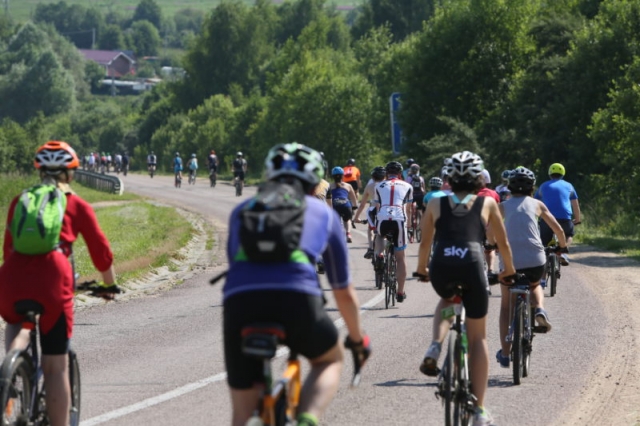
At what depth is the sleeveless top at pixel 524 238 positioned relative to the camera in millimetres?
10898

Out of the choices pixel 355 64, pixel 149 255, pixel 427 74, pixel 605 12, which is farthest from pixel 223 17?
pixel 149 255

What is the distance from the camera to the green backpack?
21.9ft

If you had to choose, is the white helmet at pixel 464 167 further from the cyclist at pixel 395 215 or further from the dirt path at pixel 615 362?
the cyclist at pixel 395 215

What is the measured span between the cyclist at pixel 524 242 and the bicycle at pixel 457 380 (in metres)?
2.96

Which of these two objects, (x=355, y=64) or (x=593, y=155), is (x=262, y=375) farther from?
(x=355, y=64)

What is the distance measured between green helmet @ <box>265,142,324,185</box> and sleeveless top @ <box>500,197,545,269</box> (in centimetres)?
550

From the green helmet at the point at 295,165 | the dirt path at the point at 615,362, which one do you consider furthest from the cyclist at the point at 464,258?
the green helmet at the point at 295,165

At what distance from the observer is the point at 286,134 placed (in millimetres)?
72875

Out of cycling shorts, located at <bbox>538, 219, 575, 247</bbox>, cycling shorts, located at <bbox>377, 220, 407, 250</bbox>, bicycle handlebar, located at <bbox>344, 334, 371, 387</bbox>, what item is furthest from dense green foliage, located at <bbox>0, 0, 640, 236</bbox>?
bicycle handlebar, located at <bbox>344, 334, 371, 387</bbox>

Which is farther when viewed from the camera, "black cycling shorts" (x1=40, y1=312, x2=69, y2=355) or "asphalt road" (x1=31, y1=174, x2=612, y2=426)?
"asphalt road" (x1=31, y1=174, x2=612, y2=426)

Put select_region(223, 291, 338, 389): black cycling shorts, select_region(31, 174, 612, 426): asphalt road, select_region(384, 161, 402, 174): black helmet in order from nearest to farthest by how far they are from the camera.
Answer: select_region(223, 291, 338, 389): black cycling shorts
select_region(31, 174, 612, 426): asphalt road
select_region(384, 161, 402, 174): black helmet

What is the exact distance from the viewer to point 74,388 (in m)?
7.44

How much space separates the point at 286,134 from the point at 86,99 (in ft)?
351

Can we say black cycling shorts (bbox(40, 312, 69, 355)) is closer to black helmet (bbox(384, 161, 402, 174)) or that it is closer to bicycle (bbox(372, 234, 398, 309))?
bicycle (bbox(372, 234, 398, 309))
